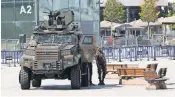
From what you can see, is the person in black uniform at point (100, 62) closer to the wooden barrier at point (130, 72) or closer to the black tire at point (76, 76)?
the wooden barrier at point (130, 72)

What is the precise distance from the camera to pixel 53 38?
23.0 metres

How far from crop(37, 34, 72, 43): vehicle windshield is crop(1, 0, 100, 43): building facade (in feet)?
119

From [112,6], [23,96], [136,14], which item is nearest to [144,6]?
[112,6]

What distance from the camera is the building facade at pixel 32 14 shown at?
59750mm

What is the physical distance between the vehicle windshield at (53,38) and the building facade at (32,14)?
1423 inches

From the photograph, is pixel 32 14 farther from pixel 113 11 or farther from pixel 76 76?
pixel 76 76

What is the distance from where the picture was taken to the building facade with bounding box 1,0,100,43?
5975cm

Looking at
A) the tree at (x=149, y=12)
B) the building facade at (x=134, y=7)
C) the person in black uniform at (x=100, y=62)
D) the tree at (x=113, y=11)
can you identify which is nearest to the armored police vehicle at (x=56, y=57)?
the person in black uniform at (x=100, y=62)

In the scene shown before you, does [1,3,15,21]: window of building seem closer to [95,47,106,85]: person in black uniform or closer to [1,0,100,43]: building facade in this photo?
[1,0,100,43]: building facade

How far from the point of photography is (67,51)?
21.9 meters

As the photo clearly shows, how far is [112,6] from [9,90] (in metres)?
74.6

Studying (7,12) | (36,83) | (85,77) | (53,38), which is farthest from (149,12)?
(53,38)

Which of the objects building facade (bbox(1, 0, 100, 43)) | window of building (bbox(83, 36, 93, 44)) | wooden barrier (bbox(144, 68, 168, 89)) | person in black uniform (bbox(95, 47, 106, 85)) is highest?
building facade (bbox(1, 0, 100, 43))

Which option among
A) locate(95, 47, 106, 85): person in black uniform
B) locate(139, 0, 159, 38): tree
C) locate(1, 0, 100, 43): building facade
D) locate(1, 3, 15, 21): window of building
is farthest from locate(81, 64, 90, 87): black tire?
locate(139, 0, 159, 38): tree
